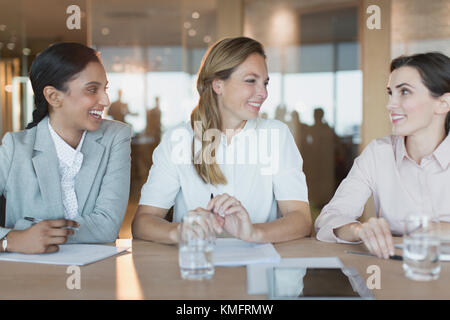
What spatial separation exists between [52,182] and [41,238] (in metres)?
0.43

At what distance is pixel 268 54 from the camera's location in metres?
4.93

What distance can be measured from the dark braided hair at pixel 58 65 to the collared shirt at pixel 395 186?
117 centimetres

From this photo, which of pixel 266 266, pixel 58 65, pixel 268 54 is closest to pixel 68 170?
pixel 58 65

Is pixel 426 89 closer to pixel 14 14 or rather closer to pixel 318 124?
pixel 318 124

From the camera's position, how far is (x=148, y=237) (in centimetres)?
174

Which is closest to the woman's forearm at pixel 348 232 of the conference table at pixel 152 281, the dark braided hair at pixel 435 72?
the conference table at pixel 152 281

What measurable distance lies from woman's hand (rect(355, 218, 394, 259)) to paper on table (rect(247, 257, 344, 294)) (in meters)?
0.12

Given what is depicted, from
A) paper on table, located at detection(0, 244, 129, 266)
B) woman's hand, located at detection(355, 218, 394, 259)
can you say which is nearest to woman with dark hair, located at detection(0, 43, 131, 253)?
paper on table, located at detection(0, 244, 129, 266)

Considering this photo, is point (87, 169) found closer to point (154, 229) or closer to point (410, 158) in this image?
point (154, 229)

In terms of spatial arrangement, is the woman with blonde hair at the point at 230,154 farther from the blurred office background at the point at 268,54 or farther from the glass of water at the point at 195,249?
the blurred office background at the point at 268,54

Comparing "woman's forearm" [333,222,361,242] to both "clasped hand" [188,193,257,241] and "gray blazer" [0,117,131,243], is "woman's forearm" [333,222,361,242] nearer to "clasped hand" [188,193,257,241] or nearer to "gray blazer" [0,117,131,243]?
"clasped hand" [188,193,257,241]

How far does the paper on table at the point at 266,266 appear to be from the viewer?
1185mm
